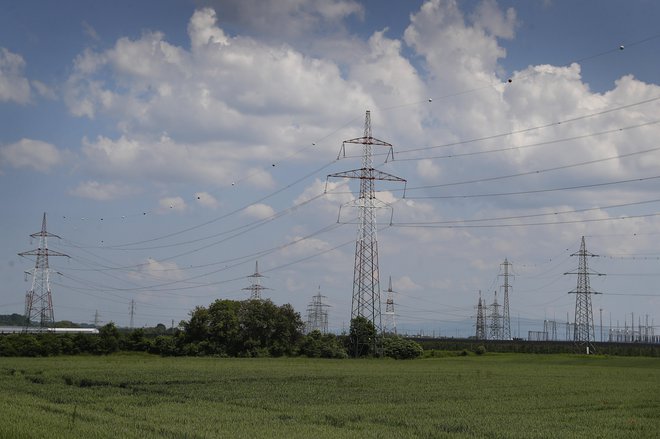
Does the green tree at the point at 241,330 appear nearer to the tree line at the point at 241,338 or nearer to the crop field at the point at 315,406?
the tree line at the point at 241,338

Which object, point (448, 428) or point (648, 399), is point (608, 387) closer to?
point (648, 399)

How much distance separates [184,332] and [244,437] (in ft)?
341

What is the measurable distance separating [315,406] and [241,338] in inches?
3472

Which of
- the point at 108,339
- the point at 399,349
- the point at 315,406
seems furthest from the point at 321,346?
the point at 315,406

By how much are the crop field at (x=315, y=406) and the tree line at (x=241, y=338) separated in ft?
185

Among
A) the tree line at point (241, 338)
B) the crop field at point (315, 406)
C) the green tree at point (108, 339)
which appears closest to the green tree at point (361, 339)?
the tree line at point (241, 338)

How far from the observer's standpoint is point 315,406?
41.4m

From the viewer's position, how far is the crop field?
31.2m

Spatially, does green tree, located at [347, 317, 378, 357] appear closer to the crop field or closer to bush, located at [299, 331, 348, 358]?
bush, located at [299, 331, 348, 358]

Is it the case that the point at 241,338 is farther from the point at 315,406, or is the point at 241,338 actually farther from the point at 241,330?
the point at 315,406

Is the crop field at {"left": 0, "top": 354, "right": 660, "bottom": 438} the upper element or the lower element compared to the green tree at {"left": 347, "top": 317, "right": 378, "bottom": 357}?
lower

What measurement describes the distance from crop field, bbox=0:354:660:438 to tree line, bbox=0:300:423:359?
185 ft

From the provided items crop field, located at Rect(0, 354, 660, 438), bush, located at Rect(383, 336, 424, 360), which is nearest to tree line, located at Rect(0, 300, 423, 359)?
bush, located at Rect(383, 336, 424, 360)

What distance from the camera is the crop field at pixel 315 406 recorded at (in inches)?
1228
